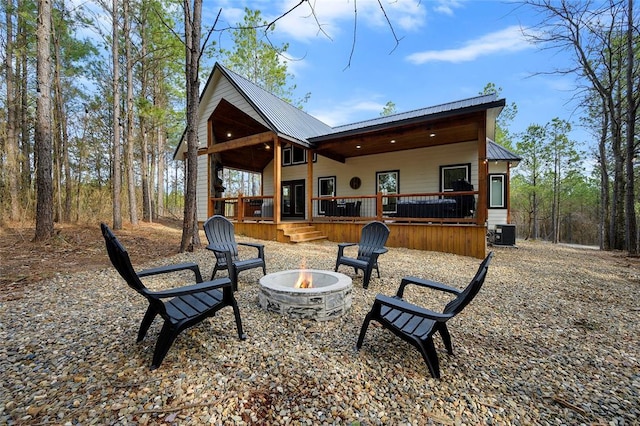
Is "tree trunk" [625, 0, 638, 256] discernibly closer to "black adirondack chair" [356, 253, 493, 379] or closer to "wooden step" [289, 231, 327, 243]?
"wooden step" [289, 231, 327, 243]

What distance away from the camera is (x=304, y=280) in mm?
3211

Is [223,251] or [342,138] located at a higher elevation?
[342,138]

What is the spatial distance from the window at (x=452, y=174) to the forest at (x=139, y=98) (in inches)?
157

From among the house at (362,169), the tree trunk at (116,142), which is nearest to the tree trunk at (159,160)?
the house at (362,169)

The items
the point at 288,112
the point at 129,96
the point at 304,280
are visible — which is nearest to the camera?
the point at 304,280

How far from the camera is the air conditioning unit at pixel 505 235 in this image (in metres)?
9.42

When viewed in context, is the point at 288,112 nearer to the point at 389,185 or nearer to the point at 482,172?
the point at 389,185

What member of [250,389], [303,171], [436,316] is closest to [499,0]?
[436,316]

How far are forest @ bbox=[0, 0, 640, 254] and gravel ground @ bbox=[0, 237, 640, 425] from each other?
3.66 metres

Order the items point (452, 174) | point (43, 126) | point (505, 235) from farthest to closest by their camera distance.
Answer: point (452, 174)
point (505, 235)
point (43, 126)

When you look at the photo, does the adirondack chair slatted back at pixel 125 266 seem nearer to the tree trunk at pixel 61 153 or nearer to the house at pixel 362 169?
the house at pixel 362 169

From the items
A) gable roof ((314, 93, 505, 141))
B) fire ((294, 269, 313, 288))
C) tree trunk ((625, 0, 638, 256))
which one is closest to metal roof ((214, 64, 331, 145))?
gable roof ((314, 93, 505, 141))

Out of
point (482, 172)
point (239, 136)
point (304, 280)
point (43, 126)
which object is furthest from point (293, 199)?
point (304, 280)

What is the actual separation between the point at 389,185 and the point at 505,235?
4.60m
